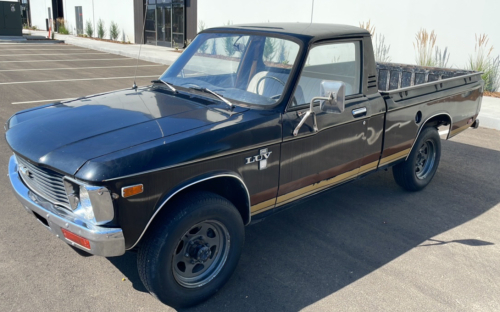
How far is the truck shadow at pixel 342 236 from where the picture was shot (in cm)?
357

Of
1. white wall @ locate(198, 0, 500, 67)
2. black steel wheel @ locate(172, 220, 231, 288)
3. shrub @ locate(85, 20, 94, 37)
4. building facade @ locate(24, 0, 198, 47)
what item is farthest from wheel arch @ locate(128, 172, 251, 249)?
shrub @ locate(85, 20, 94, 37)

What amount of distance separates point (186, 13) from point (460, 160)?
18602 millimetres

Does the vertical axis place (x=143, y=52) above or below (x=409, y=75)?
below

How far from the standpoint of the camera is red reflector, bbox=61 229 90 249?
2.91 metres

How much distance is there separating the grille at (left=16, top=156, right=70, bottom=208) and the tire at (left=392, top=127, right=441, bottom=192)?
372cm

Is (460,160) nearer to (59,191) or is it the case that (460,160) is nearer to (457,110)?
(457,110)

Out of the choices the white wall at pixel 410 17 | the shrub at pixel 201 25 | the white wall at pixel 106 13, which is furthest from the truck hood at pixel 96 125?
the white wall at pixel 106 13

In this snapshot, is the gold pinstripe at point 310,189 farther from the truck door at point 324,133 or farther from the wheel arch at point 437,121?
the wheel arch at point 437,121

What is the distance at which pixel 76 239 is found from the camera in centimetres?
297

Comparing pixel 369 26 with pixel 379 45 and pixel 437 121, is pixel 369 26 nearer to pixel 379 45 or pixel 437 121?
pixel 379 45

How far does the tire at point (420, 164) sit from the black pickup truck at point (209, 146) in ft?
0.60

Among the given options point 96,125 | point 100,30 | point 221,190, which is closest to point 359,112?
point 221,190

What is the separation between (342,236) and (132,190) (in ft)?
7.61

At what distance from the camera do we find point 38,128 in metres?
3.40
